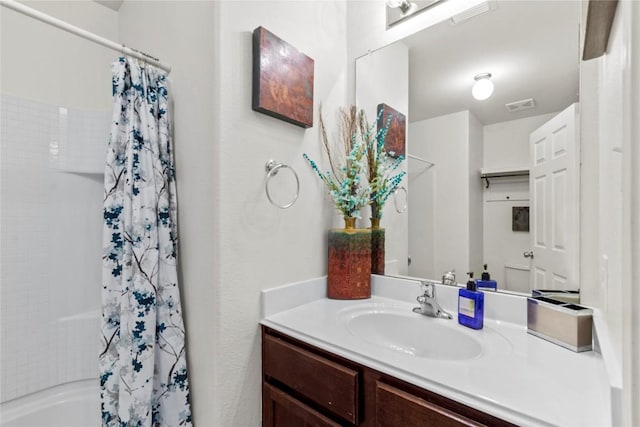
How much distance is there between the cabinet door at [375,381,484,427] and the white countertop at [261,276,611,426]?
1.5 inches

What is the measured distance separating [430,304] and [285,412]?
63 centimetres

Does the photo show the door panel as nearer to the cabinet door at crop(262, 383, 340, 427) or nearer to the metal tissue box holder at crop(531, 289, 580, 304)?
the metal tissue box holder at crop(531, 289, 580, 304)

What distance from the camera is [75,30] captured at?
1.01 m

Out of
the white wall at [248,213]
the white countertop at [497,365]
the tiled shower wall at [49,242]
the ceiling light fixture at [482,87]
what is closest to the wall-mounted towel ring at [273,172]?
the white wall at [248,213]

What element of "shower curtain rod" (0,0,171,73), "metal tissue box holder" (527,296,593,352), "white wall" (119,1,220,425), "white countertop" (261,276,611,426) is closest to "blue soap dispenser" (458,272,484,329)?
"white countertop" (261,276,611,426)

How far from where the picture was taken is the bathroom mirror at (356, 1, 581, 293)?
101cm

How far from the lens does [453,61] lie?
1.24 meters

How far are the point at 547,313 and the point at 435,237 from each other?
0.49 m

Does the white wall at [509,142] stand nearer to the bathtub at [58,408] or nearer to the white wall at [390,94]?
the white wall at [390,94]

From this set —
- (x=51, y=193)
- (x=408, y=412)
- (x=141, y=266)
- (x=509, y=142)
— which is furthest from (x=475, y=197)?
(x=51, y=193)

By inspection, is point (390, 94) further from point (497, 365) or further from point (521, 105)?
point (497, 365)

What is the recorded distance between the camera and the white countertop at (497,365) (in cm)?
57

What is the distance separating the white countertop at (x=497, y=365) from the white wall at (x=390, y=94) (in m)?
→ 0.27

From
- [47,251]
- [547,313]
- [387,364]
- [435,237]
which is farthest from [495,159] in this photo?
[47,251]
